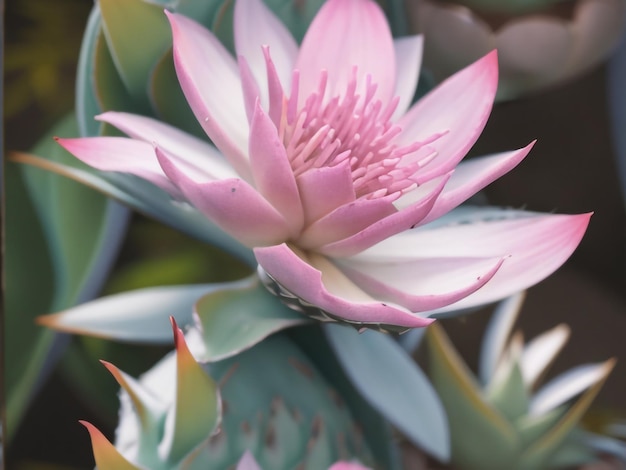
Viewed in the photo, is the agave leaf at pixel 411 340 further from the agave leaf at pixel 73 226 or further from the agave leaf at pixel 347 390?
the agave leaf at pixel 73 226

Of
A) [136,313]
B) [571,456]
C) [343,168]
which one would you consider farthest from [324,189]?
[571,456]

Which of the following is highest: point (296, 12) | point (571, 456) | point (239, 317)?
point (296, 12)

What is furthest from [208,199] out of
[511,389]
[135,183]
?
[511,389]

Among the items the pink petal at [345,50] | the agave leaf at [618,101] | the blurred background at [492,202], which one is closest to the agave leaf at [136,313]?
the blurred background at [492,202]

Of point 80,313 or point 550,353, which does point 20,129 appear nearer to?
point 80,313

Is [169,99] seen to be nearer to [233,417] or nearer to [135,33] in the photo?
[135,33]
